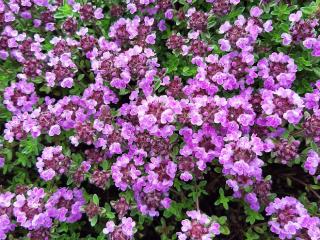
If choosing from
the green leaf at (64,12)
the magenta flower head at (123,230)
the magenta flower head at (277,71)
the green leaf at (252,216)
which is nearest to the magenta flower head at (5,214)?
the magenta flower head at (123,230)

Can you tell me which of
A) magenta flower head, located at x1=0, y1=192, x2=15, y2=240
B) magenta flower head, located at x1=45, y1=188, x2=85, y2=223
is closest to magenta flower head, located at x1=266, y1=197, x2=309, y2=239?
magenta flower head, located at x1=45, y1=188, x2=85, y2=223

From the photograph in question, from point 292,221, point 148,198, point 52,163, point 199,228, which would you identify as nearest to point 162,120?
point 148,198

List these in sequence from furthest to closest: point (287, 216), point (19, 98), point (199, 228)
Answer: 1. point (19, 98)
2. point (287, 216)
3. point (199, 228)

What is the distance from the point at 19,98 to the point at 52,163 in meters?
0.92

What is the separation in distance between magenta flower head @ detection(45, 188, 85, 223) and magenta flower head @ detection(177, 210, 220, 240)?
102 centimetres

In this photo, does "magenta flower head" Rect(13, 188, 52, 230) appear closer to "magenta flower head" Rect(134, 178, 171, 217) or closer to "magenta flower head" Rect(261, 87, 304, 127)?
"magenta flower head" Rect(134, 178, 171, 217)

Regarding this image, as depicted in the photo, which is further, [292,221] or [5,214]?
[5,214]

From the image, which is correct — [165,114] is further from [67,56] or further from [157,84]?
[67,56]

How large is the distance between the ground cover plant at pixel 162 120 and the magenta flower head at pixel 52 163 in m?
0.01

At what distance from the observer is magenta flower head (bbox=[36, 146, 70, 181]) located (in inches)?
154

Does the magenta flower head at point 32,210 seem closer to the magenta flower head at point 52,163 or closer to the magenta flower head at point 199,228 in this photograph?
the magenta flower head at point 52,163

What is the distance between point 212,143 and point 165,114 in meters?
0.48

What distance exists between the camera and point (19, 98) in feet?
14.7

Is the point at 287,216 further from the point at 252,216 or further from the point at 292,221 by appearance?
the point at 252,216
